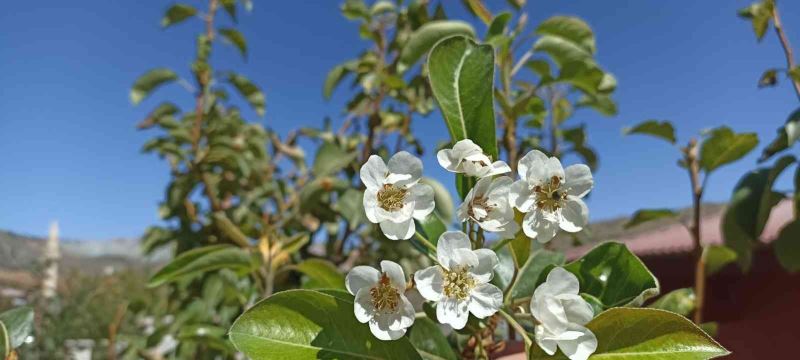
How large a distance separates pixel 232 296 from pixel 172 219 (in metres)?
0.76

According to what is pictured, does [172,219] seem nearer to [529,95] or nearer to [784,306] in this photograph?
[529,95]

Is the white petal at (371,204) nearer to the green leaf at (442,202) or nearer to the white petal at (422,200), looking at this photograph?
the white petal at (422,200)

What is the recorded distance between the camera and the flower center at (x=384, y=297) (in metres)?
0.45

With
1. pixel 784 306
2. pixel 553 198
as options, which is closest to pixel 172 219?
pixel 553 198

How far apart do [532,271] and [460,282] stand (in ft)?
0.74

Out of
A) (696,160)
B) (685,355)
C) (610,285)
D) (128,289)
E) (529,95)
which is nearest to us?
(685,355)

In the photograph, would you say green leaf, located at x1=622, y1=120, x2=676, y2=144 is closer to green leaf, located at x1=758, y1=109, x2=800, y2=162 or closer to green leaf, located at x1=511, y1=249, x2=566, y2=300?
green leaf, located at x1=758, y1=109, x2=800, y2=162

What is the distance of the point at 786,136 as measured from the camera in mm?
1009

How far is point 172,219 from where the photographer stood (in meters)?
1.93

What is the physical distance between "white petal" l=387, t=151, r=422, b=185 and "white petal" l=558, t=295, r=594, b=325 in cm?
15

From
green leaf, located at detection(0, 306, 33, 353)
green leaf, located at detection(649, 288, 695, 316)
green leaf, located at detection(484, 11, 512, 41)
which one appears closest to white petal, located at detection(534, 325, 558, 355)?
green leaf, located at detection(649, 288, 695, 316)

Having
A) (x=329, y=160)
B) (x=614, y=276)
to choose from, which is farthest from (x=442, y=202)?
(x=614, y=276)

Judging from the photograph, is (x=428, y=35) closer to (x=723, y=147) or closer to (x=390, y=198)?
(x=723, y=147)

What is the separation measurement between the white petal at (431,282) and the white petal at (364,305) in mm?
41
